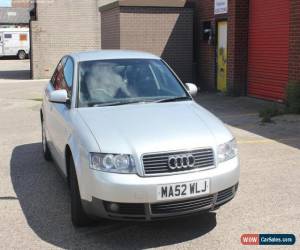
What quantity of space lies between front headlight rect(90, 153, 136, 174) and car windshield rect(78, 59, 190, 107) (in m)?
1.18

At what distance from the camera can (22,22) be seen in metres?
53.8

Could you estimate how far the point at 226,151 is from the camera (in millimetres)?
4746

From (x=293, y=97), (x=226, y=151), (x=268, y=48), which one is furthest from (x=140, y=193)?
(x=268, y=48)

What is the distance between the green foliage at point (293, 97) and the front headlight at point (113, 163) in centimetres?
785

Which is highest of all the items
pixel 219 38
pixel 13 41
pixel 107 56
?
pixel 13 41

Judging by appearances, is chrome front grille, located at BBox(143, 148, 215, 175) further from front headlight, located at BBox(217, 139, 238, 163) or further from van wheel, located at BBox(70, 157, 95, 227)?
van wheel, located at BBox(70, 157, 95, 227)

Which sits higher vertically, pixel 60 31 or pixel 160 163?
pixel 60 31

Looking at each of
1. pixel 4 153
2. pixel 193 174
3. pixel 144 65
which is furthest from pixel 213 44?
pixel 193 174

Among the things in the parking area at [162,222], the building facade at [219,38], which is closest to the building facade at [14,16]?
the building facade at [219,38]

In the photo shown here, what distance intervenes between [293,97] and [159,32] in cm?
747

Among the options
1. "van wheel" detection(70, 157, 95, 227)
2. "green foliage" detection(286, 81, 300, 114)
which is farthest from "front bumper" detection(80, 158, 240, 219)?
"green foliage" detection(286, 81, 300, 114)

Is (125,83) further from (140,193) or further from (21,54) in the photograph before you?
(21,54)

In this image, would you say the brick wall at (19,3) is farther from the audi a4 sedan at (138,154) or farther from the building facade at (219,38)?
the audi a4 sedan at (138,154)

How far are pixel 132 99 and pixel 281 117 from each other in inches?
246
